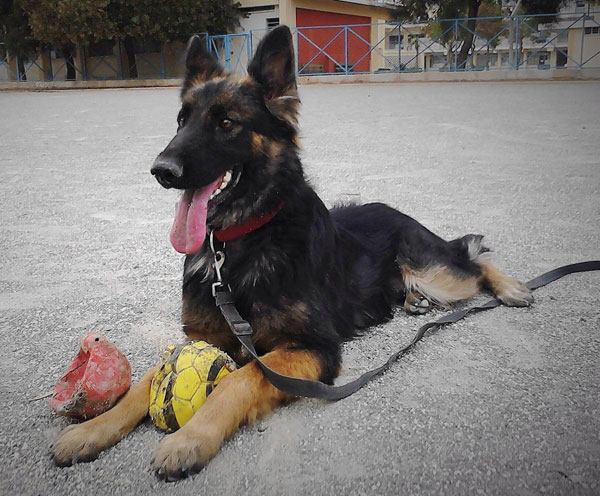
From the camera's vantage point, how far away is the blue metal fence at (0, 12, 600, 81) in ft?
89.1

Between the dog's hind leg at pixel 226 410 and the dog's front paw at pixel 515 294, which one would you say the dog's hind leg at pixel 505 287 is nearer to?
the dog's front paw at pixel 515 294

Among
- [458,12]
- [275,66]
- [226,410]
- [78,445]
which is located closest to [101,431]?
[78,445]

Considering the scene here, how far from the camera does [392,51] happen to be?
3750 centimetres

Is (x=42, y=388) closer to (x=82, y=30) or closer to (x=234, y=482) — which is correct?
(x=234, y=482)

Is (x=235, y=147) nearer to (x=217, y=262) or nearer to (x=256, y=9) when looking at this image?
(x=217, y=262)

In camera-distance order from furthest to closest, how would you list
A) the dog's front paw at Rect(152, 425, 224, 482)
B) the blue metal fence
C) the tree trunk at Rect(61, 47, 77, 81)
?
the tree trunk at Rect(61, 47, 77, 81) < the blue metal fence < the dog's front paw at Rect(152, 425, 224, 482)

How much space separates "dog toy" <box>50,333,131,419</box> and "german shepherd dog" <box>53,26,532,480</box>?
0.25 ft

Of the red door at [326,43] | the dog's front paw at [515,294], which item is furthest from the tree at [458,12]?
the dog's front paw at [515,294]

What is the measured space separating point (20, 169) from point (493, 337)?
25.1ft

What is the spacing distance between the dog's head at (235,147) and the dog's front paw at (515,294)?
5.94 ft

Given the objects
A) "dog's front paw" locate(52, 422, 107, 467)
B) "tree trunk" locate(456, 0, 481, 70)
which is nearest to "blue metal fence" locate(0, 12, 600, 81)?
"tree trunk" locate(456, 0, 481, 70)

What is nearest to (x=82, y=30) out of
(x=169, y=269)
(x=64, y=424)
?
(x=169, y=269)

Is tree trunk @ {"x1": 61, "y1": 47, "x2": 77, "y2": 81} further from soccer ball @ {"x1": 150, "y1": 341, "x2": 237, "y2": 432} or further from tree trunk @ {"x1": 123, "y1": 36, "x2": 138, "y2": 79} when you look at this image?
soccer ball @ {"x1": 150, "y1": 341, "x2": 237, "y2": 432}

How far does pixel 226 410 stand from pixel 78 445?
623mm
